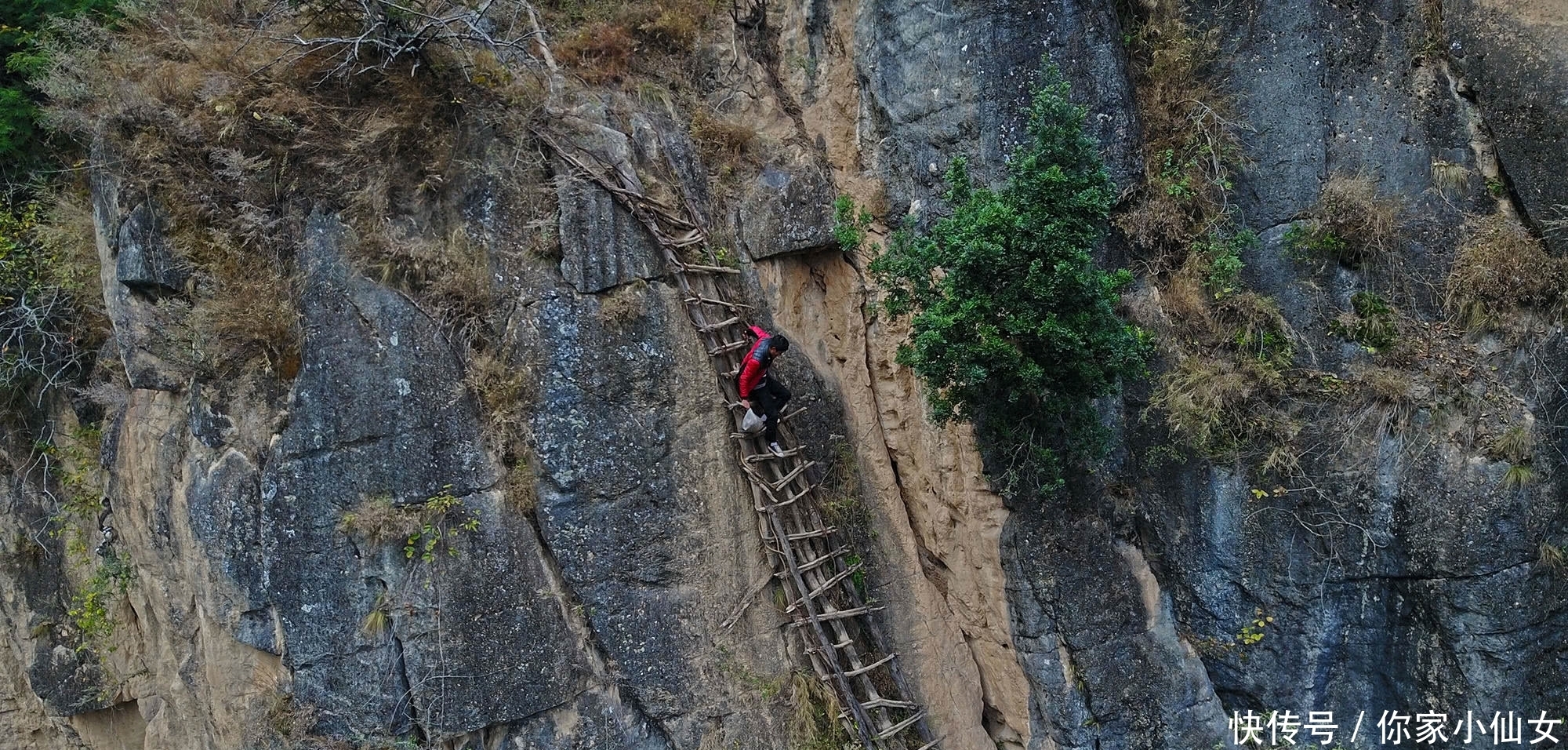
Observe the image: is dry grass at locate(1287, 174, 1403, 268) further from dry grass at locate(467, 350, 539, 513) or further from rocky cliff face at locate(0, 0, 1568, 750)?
dry grass at locate(467, 350, 539, 513)

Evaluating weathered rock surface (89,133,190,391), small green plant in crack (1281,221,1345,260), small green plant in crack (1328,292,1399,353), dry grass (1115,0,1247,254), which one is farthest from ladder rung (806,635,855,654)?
weathered rock surface (89,133,190,391)

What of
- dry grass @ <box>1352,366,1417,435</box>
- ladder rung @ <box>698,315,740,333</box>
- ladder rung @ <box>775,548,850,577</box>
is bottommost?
ladder rung @ <box>775,548,850,577</box>

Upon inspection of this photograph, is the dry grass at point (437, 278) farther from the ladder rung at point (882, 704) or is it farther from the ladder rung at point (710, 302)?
the ladder rung at point (882, 704)

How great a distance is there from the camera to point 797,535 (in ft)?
21.5

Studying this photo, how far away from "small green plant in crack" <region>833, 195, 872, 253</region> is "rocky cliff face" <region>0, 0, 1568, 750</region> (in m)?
0.35

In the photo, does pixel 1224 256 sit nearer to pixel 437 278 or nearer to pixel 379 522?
pixel 437 278

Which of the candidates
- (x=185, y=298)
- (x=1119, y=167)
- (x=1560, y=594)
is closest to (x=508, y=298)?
(x=185, y=298)

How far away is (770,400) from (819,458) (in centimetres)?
81

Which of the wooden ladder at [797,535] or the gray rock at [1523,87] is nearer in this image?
the gray rock at [1523,87]

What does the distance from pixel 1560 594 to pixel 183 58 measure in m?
10.7

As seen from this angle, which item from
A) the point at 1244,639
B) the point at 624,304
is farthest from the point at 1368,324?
the point at 624,304

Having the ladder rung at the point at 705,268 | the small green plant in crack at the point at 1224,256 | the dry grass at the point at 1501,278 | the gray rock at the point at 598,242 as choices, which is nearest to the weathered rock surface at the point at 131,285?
the gray rock at the point at 598,242

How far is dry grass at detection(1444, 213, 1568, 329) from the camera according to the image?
593 cm

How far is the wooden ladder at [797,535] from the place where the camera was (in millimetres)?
6527
